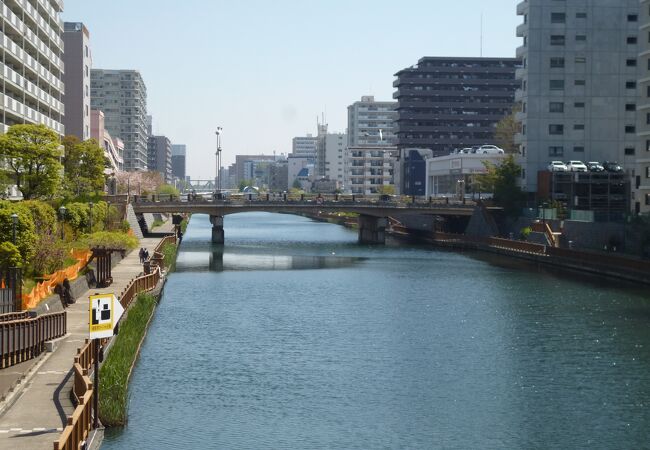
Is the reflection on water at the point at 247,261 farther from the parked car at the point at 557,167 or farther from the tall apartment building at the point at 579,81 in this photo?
the tall apartment building at the point at 579,81

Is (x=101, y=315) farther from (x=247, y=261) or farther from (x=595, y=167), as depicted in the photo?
(x=595, y=167)

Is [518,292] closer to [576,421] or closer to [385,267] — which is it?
[385,267]

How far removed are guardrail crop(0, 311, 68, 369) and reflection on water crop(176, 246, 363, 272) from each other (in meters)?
51.4

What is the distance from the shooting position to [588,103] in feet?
372

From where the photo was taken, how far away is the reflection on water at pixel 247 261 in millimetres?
92500

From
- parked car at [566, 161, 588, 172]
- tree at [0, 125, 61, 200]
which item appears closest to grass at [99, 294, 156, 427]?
tree at [0, 125, 61, 200]

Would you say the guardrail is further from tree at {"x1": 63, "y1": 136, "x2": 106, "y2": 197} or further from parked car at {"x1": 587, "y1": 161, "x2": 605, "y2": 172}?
parked car at {"x1": 587, "y1": 161, "x2": 605, "y2": 172}

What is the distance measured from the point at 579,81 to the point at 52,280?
81.4 metres

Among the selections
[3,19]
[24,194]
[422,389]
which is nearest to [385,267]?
[24,194]

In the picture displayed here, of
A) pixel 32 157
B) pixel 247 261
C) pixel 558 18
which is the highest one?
pixel 558 18

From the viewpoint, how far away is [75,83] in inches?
5207

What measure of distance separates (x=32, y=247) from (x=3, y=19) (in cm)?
3273

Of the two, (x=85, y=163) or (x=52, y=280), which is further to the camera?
(x=85, y=163)

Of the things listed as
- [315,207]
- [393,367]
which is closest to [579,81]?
[315,207]
